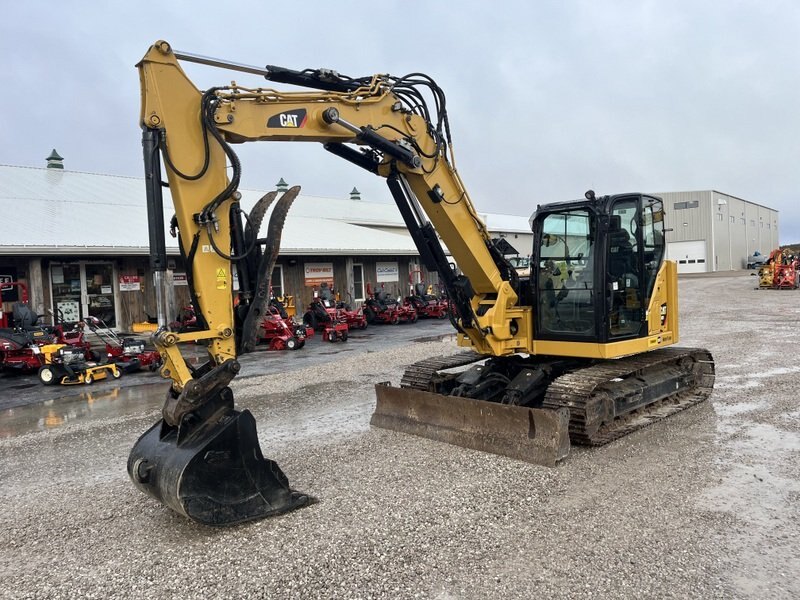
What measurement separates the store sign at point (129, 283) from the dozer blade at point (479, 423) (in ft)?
41.5

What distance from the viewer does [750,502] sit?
15.5 feet

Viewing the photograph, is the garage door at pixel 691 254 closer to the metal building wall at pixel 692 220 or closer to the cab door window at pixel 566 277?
the metal building wall at pixel 692 220

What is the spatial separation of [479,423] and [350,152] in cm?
301

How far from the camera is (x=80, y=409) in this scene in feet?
30.5

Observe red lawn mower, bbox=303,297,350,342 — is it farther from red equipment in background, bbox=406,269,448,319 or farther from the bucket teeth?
the bucket teeth

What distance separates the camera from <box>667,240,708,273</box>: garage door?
5247cm

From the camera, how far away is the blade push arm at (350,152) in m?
4.68

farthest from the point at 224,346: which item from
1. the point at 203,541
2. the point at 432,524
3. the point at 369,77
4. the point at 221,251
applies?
the point at 369,77

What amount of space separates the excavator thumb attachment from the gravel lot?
0.19 metres

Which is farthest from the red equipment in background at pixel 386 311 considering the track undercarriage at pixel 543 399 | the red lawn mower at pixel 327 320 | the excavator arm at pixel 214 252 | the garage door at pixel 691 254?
the garage door at pixel 691 254

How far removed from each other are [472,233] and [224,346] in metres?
3.13

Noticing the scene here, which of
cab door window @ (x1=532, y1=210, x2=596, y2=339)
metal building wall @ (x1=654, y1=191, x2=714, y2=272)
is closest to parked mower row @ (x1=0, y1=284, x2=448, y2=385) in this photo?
cab door window @ (x1=532, y1=210, x2=596, y2=339)

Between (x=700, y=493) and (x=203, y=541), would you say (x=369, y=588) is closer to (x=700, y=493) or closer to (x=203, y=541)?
(x=203, y=541)

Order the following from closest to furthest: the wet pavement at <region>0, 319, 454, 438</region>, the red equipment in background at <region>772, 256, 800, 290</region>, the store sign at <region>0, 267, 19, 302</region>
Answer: the wet pavement at <region>0, 319, 454, 438</region>, the store sign at <region>0, 267, 19, 302</region>, the red equipment in background at <region>772, 256, 800, 290</region>
